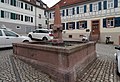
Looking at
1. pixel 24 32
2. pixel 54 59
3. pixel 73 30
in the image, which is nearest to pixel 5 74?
pixel 54 59

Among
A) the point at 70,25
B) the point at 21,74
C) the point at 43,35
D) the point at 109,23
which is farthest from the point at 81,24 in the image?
the point at 21,74

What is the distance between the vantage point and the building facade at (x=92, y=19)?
2483cm

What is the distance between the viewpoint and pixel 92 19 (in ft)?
91.1

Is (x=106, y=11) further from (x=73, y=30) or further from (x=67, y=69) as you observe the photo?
(x=67, y=69)

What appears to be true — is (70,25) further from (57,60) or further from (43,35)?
(57,60)

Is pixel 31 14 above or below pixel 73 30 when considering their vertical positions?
above

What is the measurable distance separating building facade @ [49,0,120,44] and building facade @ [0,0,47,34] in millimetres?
8814

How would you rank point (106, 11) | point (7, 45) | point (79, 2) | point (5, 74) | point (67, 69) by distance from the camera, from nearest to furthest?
point (67, 69) → point (5, 74) → point (7, 45) → point (106, 11) → point (79, 2)

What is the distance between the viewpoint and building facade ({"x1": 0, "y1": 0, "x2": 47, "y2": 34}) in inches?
1145

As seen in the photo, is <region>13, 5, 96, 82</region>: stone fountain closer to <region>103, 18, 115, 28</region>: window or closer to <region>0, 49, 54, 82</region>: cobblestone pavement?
<region>0, 49, 54, 82</region>: cobblestone pavement

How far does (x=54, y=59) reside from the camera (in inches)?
220

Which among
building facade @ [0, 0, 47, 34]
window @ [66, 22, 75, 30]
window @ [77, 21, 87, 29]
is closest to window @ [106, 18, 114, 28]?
window @ [77, 21, 87, 29]

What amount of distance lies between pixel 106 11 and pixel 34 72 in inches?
891

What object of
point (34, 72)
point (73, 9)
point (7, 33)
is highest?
point (73, 9)
